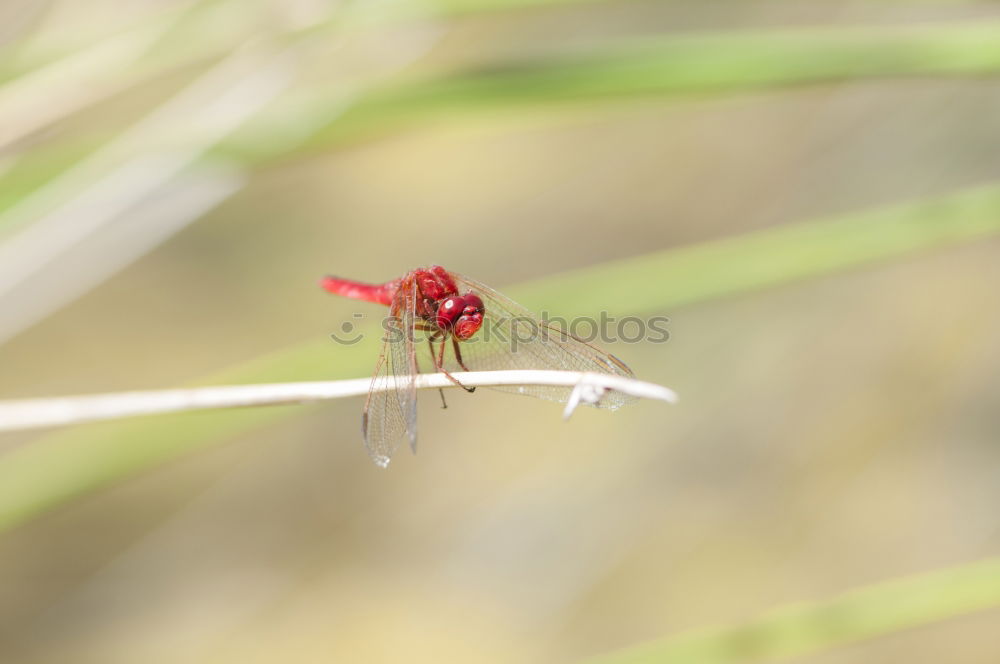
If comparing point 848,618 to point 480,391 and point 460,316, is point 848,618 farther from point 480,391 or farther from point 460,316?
point 480,391

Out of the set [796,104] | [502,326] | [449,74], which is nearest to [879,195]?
[796,104]

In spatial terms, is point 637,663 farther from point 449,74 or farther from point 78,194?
point 78,194

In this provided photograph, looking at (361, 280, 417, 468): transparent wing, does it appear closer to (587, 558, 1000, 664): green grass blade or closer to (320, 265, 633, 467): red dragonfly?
(320, 265, 633, 467): red dragonfly

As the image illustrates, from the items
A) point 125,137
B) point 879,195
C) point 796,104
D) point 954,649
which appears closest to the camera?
point 125,137

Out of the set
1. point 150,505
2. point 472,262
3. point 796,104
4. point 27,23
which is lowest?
point 150,505

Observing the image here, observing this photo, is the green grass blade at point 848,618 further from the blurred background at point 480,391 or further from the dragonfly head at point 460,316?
the dragonfly head at point 460,316

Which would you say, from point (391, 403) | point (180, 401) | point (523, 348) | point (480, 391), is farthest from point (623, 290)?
point (480, 391)

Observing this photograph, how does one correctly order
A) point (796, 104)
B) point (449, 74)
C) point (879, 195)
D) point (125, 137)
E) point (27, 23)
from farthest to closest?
point (796, 104)
point (879, 195)
point (27, 23)
point (125, 137)
point (449, 74)

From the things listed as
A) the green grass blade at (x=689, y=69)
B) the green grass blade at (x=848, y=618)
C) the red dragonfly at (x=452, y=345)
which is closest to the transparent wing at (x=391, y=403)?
the red dragonfly at (x=452, y=345)

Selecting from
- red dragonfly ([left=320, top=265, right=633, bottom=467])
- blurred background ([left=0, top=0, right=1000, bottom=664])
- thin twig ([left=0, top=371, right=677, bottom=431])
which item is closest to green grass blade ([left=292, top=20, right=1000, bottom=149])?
blurred background ([left=0, top=0, right=1000, bottom=664])
